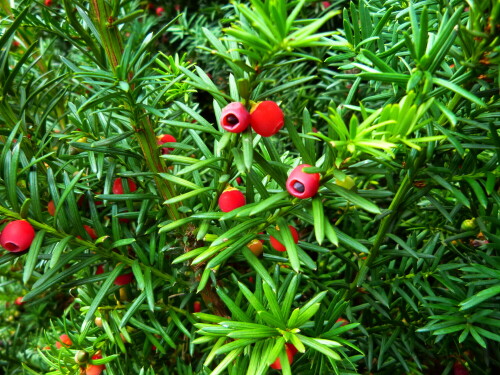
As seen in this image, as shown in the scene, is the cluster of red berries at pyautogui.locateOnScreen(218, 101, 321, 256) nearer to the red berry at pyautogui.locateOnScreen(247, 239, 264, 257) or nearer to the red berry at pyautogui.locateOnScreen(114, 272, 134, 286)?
the red berry at pyautogui.locateOnScreen(247, 239, 264, 257)

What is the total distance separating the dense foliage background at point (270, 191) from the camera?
1.68 ft

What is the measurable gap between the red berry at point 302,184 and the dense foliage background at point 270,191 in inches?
Answer: 0.9

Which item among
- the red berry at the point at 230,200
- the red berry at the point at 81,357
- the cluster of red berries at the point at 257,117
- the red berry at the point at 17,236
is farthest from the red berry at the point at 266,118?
the red berry at the point at 81,357

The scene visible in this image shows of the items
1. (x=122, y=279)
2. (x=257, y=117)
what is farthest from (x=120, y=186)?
(x=257, y=117)

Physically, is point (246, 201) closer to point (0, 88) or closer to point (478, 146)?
point (478, 146)

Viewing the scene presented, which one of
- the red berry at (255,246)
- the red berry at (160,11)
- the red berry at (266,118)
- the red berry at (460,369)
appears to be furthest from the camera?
the red berry at (160,11)

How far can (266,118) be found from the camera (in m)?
0.51

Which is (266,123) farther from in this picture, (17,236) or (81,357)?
(81,357)

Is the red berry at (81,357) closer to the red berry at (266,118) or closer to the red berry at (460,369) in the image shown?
the red berry at (266,118)

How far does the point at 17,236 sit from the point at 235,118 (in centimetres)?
34

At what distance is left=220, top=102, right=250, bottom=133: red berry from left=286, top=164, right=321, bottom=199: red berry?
0.08m

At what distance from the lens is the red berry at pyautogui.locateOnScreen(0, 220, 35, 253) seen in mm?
583

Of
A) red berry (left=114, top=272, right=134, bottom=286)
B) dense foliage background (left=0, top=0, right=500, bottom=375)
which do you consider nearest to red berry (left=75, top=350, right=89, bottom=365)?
dense foliage background (left=0, top=0, right=500, bottom=375)

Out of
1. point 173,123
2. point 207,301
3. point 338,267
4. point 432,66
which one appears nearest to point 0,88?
point 173,123
